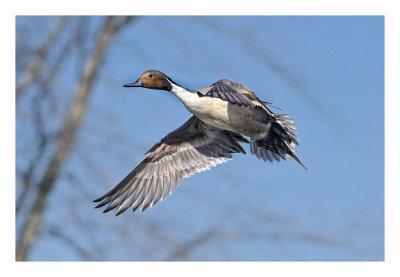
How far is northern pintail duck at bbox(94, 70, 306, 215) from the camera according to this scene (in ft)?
12.1

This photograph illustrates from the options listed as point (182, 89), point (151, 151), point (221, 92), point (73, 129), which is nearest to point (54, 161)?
point (73, 129)

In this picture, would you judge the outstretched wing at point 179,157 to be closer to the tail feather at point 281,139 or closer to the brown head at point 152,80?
the tail feather at point 281,139

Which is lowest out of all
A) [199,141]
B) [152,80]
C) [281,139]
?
[281,139]

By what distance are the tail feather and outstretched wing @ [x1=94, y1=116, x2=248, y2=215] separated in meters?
0.25

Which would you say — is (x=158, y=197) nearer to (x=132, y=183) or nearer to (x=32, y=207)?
(x=132, y=183)

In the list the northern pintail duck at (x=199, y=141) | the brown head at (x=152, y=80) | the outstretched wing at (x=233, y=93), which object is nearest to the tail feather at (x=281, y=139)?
the northern pintail duck at (x=199, y=141)

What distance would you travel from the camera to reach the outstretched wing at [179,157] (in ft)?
13.8

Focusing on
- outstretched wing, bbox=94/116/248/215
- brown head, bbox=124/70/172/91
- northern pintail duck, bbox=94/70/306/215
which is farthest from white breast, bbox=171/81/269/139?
outstretched wing, bbox=94/116/248/215

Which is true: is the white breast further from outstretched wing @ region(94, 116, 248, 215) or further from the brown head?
outstretched wing @ region(94, 116, 248, 215)

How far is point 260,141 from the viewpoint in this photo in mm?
3854

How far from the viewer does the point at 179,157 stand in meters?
4.31

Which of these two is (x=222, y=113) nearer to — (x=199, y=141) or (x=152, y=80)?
(x=152, y=80)

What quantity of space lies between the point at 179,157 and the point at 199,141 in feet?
0.52

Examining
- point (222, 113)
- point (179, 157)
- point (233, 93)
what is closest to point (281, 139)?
point (222, 113)
